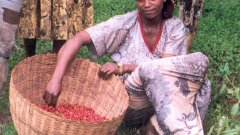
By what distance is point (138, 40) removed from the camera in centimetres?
377

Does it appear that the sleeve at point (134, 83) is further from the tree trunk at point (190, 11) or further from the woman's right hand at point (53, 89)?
the tree trunk at point (190, 11)

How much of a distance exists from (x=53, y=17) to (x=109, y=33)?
59 cm

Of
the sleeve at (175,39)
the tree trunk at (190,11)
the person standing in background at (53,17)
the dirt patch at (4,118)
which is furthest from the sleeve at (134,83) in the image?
the tree trunk at (190,11)

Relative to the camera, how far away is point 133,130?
3939mm

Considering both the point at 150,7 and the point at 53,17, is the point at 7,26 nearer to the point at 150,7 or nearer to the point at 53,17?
the point at 53,17

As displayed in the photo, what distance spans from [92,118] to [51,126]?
2.33 feet

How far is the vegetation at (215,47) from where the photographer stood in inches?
166

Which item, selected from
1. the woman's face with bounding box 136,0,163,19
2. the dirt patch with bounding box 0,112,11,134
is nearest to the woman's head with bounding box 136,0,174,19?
the woman's face with bounding box 136,0,163,19

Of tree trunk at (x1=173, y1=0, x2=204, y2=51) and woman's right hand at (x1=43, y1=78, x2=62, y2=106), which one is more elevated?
tree trunk at (x1=173, y1=0, x2=204, y2=51)

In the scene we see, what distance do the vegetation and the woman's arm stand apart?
0.60m

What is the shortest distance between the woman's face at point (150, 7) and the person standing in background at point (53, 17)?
0.63 m

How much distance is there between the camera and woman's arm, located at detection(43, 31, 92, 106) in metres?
3.34

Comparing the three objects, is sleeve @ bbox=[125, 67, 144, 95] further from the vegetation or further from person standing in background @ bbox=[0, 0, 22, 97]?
person standing in background @ bbox=[0, 0, 22, 97]

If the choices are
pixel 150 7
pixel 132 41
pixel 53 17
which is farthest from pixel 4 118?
pixel 150 7
